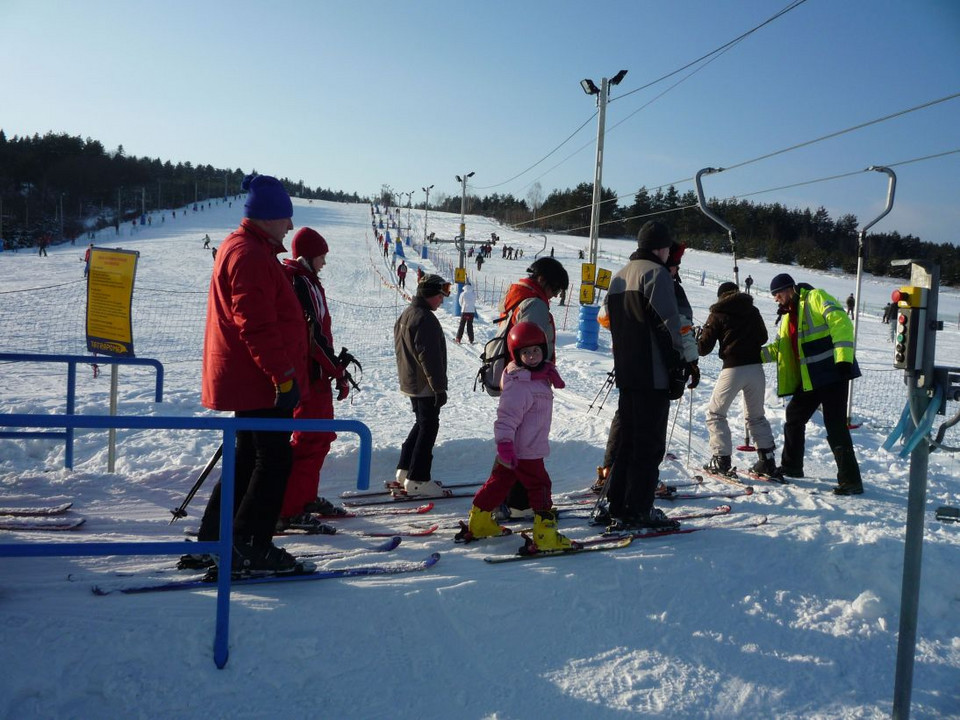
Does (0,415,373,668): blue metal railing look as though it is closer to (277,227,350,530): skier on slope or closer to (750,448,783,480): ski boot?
(277,227,350,530): skier on slope

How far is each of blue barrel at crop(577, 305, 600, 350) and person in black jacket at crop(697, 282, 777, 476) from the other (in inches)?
358

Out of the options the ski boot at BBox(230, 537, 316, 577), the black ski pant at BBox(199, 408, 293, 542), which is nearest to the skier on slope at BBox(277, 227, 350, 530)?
the black ski pant at BBox(199, 408, 293, 542)

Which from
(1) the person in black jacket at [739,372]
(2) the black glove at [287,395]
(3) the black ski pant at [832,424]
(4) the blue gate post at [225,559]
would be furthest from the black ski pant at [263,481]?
(3) the black ski pant at [832,424]

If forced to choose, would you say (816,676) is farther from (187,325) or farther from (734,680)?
(187,325)

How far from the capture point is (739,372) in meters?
5.61

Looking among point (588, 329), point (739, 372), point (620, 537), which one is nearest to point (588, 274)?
point (588, 329)

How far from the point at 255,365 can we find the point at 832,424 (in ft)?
14.9

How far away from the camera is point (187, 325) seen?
16.2 metres

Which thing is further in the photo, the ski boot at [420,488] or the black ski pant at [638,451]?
the ski boot at [420,488]

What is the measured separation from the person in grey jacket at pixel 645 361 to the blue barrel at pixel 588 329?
10507mm

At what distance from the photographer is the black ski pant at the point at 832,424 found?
5.26 metres

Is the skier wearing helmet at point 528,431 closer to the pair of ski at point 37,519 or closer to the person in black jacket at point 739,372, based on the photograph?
the person in black jacket at point 739,372

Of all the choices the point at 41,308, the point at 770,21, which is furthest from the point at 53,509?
the point at 41,308

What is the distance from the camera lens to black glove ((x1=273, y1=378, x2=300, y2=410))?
10.5 ft
